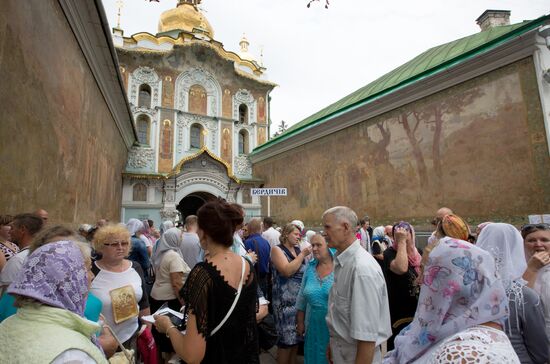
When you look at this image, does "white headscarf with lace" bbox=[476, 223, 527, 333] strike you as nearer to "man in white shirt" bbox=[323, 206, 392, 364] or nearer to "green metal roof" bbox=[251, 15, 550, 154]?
"man in white shirt" bbox=[323, 206, 392, 364]

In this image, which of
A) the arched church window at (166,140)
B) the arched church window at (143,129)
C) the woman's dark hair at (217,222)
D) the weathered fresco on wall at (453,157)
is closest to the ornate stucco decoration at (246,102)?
the arched church window at (166,140)

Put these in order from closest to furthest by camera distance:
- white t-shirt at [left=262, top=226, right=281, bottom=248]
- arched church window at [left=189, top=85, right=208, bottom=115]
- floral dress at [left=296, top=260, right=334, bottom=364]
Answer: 1. floral dress at [left=296, top=260, right=334, bottom=364]
2. white t-shirt at [left=262, top=226, right=281, bottom=248]
3. arched church window at [left=189, top=85, right=208, bottom=115]

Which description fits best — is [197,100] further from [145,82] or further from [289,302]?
[289,302]

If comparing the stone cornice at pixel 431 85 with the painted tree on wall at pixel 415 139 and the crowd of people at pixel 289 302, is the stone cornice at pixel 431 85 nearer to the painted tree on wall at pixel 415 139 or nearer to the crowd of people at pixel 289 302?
the painted tree on wall at pixel 415 139

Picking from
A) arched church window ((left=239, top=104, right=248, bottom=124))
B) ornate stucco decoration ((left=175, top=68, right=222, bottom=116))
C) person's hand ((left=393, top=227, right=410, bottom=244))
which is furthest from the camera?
arched church window ((left=239, top=104, right=248, bottom=124))

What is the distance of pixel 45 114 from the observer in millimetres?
5043

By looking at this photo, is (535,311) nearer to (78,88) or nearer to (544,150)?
(544,150)

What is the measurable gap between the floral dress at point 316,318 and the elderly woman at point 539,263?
1.55 meters

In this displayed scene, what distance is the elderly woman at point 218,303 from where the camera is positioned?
1.73 m

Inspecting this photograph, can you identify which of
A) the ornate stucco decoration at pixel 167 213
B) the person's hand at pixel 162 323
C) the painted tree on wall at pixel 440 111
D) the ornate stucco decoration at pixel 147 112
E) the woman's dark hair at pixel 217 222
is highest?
the ornate stucco decoration at pixel 147 112

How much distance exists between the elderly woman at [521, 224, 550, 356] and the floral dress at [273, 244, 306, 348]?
226 centimetres

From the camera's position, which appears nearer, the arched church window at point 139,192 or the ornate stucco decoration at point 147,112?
the arched church window at point 139,192

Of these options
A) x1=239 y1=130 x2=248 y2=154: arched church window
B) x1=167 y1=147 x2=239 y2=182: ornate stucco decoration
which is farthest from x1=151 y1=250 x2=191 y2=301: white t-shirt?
x1=239 y1=130 x2=248 y2=154: arched church window

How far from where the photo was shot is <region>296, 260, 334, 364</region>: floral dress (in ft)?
9.12
